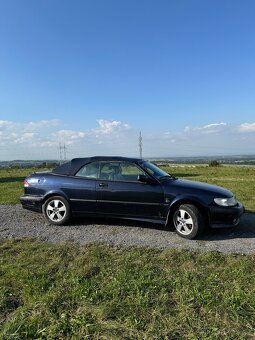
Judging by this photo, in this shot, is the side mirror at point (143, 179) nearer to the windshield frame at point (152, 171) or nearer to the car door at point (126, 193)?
the car door at point (126, 193)

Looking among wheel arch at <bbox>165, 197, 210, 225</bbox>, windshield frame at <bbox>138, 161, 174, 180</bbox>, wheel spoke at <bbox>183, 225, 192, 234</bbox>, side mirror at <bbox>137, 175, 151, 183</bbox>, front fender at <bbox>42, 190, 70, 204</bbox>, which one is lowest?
wheel spoke at <bbox>183, 225, 192, 234</bbox>

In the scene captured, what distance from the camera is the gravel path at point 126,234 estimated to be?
5902 mm

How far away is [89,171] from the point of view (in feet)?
24.4

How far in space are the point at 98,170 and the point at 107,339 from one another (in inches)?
184

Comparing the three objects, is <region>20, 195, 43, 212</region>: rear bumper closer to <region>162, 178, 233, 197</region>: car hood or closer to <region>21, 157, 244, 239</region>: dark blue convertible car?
<region>21, 157, 244, 239</region>: dark blue convertible car

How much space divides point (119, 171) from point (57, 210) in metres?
1.59

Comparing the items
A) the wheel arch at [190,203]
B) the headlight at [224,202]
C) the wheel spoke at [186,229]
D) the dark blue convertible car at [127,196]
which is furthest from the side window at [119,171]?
the headlight at [224,202]

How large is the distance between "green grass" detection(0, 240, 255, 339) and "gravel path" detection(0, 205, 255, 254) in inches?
22.9

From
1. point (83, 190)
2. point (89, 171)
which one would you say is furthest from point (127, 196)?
point (89, 171)

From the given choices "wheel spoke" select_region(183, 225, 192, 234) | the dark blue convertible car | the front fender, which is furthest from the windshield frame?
the front fender

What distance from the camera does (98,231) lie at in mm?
6801

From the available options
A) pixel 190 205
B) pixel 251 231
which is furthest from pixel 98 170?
pixel 251 231

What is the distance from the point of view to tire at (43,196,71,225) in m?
7.28

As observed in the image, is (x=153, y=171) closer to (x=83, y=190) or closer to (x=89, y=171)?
(x=89, y=171)
